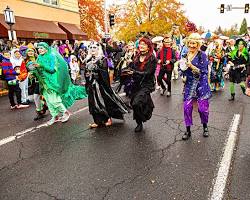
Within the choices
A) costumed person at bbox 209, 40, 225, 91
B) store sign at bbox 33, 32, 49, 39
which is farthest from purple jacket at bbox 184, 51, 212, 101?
store sign at bbox 33, 32, 49, 39

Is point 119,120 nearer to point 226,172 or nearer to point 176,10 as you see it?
point 226,172

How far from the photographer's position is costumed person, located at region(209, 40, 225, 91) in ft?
30.4

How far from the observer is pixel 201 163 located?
3.93m

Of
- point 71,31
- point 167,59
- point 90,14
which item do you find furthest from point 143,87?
point 90,14

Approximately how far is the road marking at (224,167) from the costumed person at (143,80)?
5.13ft

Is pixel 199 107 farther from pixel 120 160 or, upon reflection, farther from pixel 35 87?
pixel 35 87

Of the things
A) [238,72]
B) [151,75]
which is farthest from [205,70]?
[238,72]

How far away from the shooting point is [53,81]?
6.20 m

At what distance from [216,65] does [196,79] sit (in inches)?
202

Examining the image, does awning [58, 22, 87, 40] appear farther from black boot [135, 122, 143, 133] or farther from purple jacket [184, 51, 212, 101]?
purple jacket [184, 51, 212, 101]

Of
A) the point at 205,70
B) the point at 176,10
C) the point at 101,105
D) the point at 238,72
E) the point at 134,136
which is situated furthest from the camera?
the point at 176,10

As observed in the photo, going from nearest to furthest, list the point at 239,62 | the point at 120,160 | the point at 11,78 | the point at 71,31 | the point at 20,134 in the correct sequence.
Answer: the point at 120,160
the point at 20,134
the point at 239,62
the point at 11,78
the point at 71,31

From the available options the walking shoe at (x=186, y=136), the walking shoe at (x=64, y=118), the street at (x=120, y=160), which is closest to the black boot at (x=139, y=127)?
the street at (x=120, y=160)

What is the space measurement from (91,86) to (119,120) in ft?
3.51
